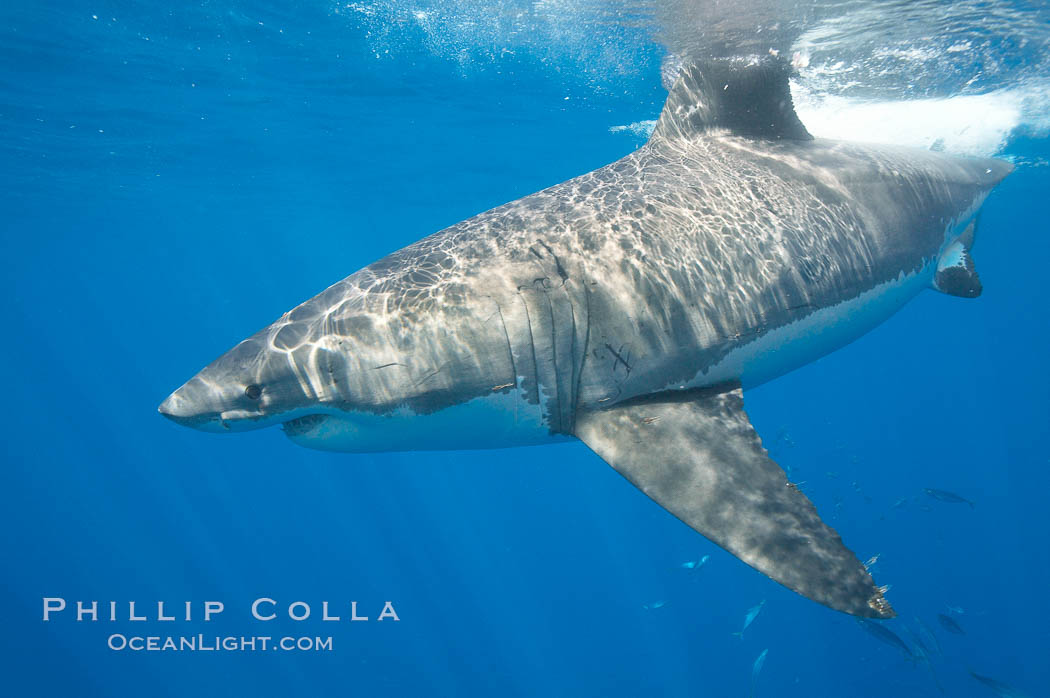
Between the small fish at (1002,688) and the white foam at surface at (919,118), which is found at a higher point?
the white foam at surface at (919,118)

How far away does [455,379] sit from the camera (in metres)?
3.29

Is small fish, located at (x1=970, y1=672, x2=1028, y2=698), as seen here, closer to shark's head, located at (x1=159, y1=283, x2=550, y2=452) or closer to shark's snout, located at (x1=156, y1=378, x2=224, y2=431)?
shark's head, located at (x1=159, y1=283, x2=550, y2=452)

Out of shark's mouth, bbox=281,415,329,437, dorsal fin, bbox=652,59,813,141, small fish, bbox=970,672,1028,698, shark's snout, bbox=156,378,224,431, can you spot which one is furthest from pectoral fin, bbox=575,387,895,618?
small fish, bbox=970,672,1028,698

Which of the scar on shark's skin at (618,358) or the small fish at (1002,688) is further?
the small fish at (1002,688)

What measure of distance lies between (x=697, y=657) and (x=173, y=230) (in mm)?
38237

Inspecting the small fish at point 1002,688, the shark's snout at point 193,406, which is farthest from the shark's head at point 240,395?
the small fish at point 1002,688

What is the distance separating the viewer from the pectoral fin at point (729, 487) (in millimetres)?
2613

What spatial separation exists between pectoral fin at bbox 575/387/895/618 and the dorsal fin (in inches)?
108

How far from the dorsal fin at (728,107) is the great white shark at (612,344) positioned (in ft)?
2.67

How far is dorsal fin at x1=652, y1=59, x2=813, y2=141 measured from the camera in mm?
5066

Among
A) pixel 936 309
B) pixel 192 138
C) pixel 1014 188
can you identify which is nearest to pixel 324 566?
pixel 192 138

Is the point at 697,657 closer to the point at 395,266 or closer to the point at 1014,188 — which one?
the point at 1014,188

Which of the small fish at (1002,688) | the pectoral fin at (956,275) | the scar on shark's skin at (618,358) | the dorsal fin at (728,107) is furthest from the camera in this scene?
the small fish at (1002,688)

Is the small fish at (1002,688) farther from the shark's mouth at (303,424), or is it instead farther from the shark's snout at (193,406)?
the shark's snout at (193,406)
